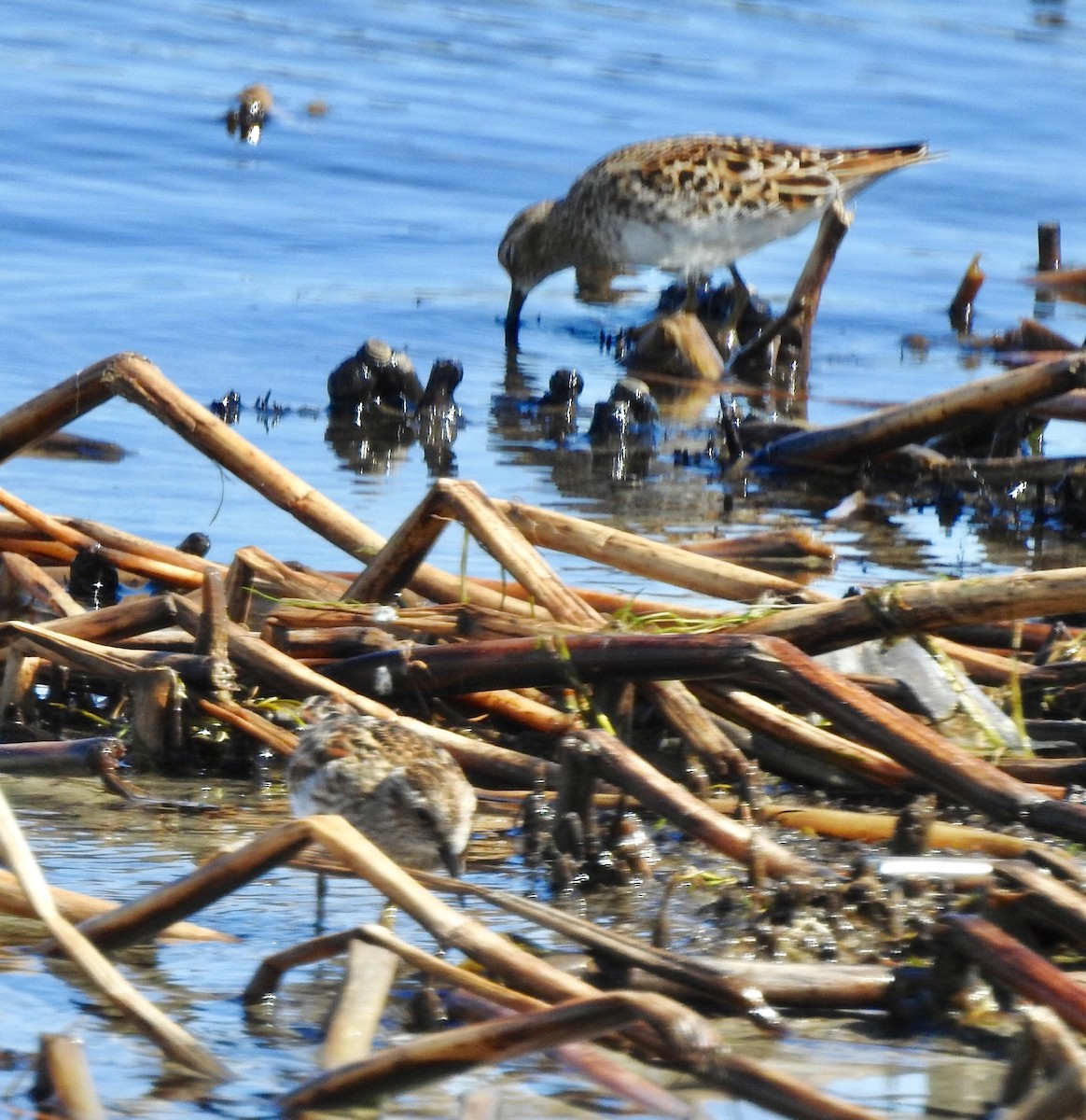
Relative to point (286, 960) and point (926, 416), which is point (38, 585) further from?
point (926, 416)

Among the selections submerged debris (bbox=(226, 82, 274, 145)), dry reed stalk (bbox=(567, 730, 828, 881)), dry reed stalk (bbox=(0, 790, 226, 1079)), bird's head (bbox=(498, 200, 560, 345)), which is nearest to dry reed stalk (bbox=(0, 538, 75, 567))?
dry reed stalk (bbox=(567, 730, 828, 881))

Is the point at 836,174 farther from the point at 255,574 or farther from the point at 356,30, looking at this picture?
the point at 356,30

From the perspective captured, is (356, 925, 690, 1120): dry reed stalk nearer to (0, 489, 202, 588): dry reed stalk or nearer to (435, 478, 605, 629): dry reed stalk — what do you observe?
(435, 478, 605, 629): dry reed stalk

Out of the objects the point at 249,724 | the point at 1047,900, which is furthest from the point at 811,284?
the point at 1047,900

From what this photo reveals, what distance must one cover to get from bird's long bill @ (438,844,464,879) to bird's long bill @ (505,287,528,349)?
6.49 metres

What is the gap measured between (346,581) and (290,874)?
55.2 inches

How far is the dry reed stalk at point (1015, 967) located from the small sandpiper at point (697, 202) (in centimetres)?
745

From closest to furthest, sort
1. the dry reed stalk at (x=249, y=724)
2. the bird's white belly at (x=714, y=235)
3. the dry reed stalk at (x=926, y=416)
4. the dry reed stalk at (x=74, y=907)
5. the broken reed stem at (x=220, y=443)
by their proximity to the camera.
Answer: the dry reed stalk at (x=74, y=907), the dry reed stalk at (x=249, y=724), the broken reed stem at (x=220, y=443), the dry reed stalk at (x=926, y=416), the bird's white belly at (x=714, y=235)

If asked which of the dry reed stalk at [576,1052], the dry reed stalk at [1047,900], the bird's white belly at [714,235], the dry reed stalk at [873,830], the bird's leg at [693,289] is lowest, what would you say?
the dry reed stalk at [576,1052]

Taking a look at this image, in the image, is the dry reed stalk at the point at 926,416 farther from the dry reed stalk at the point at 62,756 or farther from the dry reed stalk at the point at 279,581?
the dry reed stalk at the point at 62,756

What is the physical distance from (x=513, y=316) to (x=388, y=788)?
685cm

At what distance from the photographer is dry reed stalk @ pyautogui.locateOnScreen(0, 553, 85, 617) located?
4.68 m

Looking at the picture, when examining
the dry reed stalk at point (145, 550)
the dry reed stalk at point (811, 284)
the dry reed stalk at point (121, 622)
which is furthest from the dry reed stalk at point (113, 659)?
the dry reed stalk at point (811, 284)

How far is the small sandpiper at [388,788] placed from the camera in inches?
141
